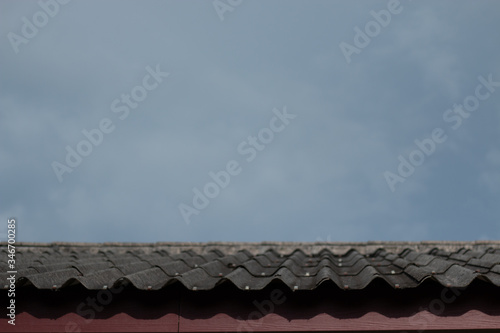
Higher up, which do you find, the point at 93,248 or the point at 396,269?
the point at 93,248

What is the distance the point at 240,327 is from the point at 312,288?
585mm

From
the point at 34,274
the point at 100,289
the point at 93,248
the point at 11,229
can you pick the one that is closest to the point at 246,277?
the point at 100,289

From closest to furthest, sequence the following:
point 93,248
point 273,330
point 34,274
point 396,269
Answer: point 273,330
point 34,274
point 396,269
point 93,248

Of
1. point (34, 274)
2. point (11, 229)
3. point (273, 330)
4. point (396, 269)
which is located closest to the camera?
point (273, 330)

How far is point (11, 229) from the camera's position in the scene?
15.2ft

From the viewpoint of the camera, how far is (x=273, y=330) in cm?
331

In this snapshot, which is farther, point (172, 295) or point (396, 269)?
point (396, 269)

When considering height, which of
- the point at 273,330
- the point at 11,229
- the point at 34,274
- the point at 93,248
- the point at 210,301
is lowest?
the point at 273,330

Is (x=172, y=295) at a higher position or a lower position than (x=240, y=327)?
higher

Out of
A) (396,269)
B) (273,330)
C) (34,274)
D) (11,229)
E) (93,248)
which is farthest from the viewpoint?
(93,248)

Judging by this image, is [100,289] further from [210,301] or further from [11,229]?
[11,229]

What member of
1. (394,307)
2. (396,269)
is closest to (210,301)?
(394,307)

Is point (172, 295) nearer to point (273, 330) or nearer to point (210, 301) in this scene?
point (210, 301)

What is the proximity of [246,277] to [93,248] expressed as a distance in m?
4.06
